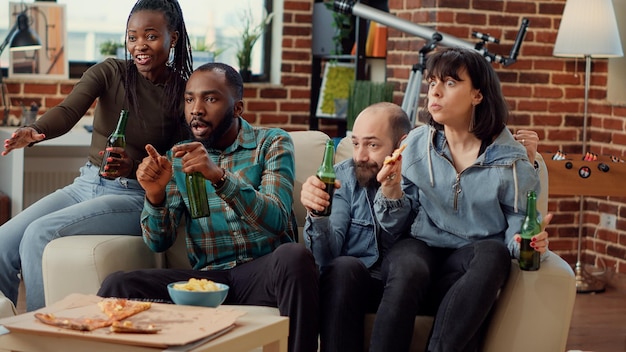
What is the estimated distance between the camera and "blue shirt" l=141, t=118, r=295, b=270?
285 centimetres

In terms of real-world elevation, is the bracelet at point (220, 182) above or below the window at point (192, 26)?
below

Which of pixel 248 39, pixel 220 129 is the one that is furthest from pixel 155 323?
pixel 248 39

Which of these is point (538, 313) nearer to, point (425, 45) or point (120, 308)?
point (120, 308)

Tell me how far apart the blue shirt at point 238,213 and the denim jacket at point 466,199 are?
0.29 metres

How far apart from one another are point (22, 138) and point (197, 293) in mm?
916

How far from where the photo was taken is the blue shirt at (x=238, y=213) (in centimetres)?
285

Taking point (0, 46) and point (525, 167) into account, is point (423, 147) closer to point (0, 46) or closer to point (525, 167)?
point (525, 167)

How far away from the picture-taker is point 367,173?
116 inches

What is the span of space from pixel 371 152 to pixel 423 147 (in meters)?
0.16

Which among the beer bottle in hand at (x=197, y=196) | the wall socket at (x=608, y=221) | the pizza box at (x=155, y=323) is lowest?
the wall socket at (x=608, y=221)

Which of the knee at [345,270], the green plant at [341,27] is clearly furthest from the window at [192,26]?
the knee at [345,270]

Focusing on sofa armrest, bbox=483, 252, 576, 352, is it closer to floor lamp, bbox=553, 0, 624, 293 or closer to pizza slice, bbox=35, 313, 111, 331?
pizza slice, bbox=35, 313, 111, 331

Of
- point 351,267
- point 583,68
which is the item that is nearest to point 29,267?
point 351,267

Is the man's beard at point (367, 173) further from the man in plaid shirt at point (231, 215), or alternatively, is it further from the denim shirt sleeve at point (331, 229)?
the man in plaid shirt at point (231, 215)
